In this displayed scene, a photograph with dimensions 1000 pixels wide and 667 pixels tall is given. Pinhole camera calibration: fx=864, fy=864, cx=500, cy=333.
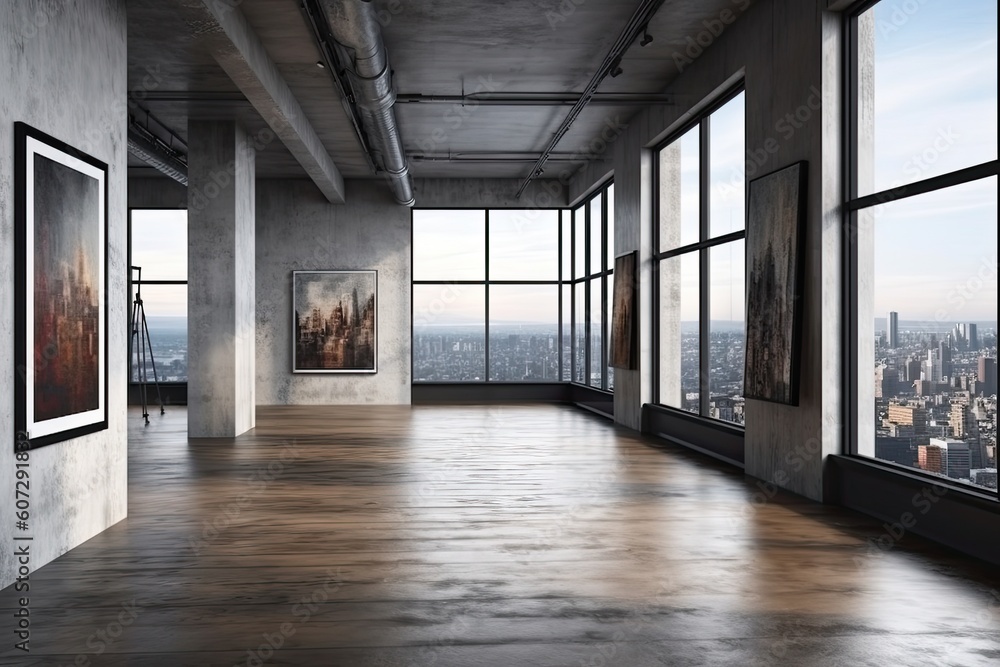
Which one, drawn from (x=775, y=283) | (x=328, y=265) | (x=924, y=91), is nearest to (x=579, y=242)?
(x=328, y=265)

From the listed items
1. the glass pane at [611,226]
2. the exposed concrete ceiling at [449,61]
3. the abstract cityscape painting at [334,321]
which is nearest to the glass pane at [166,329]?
the abstract cityscape painting at [334,321]

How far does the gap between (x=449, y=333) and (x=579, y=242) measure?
10.9 ft

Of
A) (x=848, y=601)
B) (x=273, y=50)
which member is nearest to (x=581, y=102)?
(x=273, y=50)

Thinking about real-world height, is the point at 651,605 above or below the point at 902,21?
below

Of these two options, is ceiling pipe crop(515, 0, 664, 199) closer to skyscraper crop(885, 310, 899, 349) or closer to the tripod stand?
skyscraper crop(885, 310, 899, 349)

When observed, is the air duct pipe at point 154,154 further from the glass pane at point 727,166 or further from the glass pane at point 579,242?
the glass pane at point 727,166

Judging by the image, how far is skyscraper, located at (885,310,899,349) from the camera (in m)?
6.52

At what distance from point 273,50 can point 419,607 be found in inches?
273

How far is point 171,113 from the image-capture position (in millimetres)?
11945

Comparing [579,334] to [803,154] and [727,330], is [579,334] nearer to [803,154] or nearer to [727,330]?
[727,330]

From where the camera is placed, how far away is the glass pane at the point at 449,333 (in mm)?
18234

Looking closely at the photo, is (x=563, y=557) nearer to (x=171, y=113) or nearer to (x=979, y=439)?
(x=979, y=439)

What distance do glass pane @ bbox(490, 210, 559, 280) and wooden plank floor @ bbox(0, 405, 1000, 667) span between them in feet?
33.3

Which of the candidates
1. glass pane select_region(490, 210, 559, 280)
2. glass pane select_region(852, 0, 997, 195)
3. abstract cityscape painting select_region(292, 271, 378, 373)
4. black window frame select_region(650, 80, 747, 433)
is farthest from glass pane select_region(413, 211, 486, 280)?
glass pane select_region(852, 0, 997, 195)
